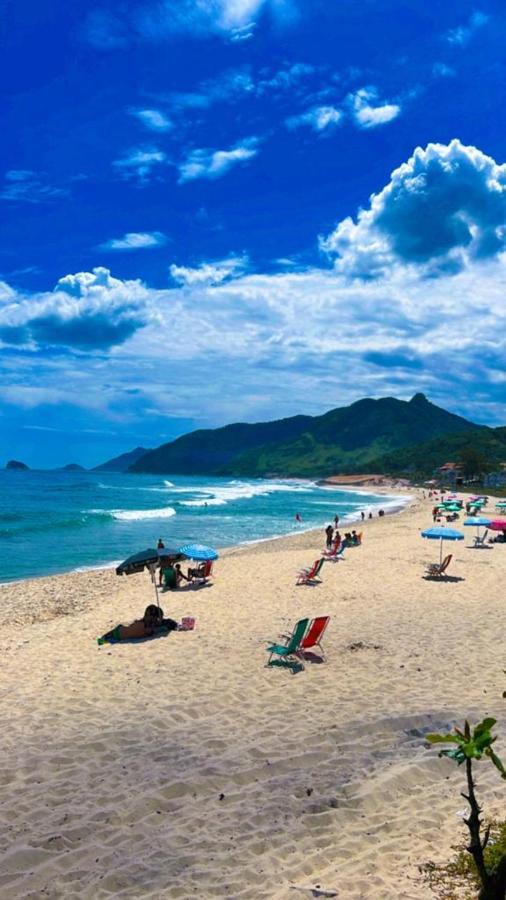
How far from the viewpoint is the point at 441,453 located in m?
167

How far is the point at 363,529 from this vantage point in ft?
139

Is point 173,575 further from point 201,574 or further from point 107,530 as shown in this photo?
point 107,530

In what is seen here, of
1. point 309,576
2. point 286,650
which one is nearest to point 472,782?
point 286,650

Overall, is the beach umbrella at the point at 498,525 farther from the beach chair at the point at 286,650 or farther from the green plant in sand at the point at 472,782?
the green plant in sand at the point at 472,782

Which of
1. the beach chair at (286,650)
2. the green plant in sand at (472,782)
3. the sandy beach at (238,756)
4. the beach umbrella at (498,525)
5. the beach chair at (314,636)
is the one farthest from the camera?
the beach umbrella at (498,525)

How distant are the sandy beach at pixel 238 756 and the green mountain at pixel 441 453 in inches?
5333

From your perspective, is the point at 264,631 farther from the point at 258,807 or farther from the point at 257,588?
the point at 258,807

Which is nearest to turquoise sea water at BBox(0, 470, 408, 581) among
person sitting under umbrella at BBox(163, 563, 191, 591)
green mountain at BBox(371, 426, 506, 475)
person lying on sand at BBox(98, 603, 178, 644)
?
person sitting under umbrella at BBox(163, 563, 191, 591)

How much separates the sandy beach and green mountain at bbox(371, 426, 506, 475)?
135 m

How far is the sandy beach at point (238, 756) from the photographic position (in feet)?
17.1

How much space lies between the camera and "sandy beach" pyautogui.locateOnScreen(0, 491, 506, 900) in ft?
17.1

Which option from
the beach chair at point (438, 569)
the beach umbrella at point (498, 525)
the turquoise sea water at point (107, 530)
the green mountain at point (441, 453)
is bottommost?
the turquoise sea water at point (107, 530)

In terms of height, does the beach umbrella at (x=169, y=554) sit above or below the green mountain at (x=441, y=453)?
below

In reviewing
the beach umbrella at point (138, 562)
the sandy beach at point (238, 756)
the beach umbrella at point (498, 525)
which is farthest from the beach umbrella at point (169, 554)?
the beach umbrella at point (498, 525)
